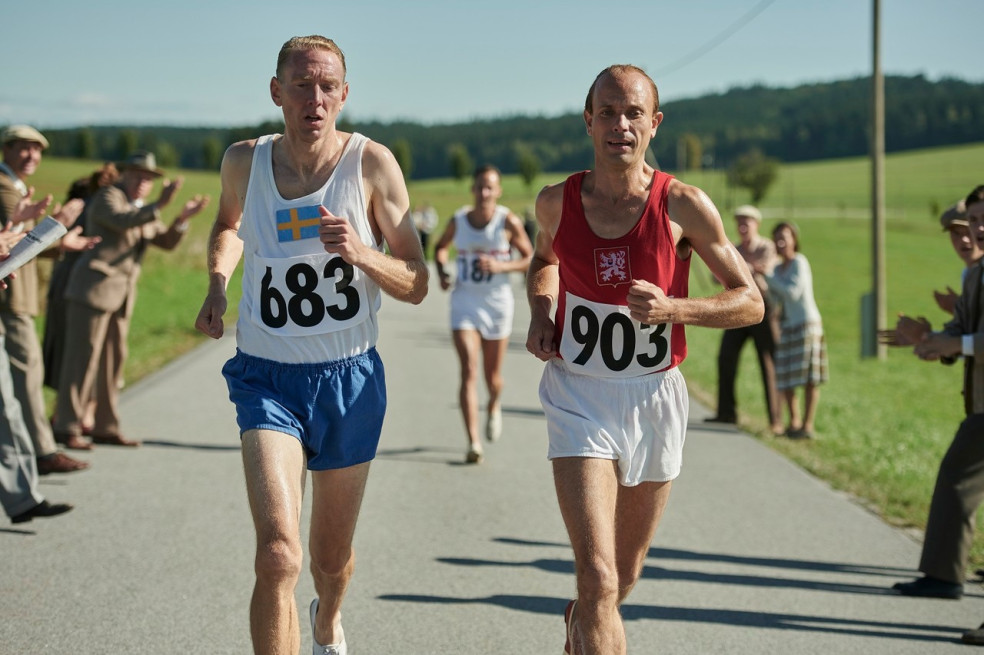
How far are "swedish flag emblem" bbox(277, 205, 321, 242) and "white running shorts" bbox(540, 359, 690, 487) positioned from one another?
1.12m

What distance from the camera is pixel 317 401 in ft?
14.0

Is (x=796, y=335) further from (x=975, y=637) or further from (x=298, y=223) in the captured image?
(x=298, y=223)

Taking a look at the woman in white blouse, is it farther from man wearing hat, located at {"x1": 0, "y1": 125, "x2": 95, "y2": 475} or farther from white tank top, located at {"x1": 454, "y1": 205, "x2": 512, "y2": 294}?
man wearing hat, located at {"x1": 0, "y1": 125, "x2": 95, "y2": 475}

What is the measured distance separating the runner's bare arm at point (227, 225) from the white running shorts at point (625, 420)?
1351 mm

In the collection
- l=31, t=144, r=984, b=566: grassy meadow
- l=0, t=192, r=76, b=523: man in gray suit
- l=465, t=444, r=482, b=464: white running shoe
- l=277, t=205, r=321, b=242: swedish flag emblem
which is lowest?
l=31, t=144, r=984, b=566: grassy meadow

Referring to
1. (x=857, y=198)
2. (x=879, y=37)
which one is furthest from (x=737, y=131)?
(x=879, y=37)

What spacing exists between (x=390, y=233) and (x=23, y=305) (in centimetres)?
461

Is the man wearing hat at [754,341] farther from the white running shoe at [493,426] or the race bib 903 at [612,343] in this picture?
the race bib 903 at [612,343]

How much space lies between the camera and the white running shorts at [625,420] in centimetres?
422

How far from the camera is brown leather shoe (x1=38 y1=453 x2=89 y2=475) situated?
8.48 meters

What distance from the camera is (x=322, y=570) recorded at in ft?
14.8

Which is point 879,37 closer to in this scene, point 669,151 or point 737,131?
point 669,151

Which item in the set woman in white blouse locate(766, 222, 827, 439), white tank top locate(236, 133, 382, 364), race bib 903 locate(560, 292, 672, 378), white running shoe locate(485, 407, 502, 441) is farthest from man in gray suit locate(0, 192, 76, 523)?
woman in white blouse locate(766, 222, 827, 439)

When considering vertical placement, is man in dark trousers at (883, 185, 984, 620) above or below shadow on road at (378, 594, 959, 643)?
above
